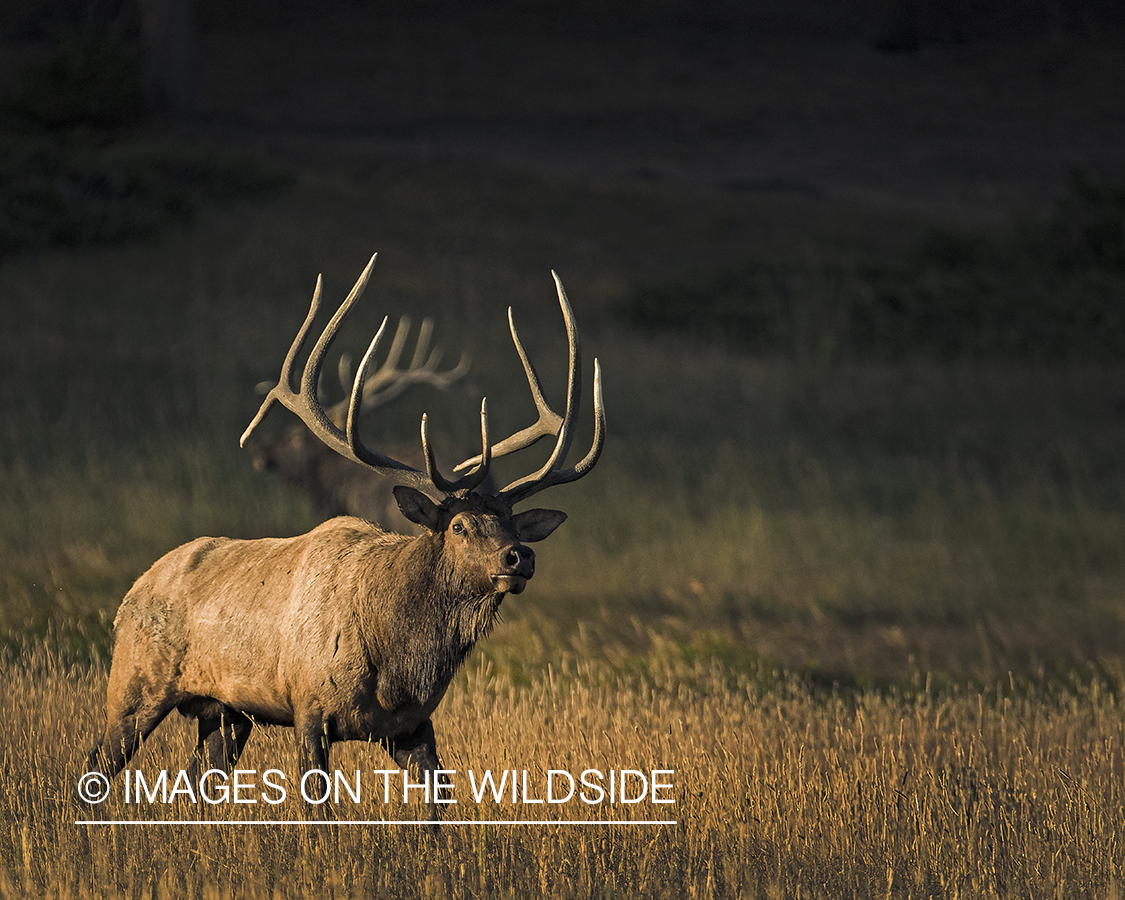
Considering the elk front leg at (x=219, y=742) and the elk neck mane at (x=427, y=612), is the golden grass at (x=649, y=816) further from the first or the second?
the elk neck mane at (x=427, y=612)

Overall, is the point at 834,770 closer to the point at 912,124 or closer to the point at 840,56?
the point at 912,124

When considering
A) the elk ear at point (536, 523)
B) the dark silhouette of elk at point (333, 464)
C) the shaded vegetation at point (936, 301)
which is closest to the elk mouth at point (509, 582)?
the elk ear at point (536, 523)

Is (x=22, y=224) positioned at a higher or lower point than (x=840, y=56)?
lower

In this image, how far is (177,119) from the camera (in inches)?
1428

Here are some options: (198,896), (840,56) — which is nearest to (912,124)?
(840,56)

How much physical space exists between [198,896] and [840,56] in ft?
141

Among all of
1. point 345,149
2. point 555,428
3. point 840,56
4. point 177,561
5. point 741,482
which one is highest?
point 840,56

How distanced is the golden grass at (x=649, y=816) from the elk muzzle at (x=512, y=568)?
103cm

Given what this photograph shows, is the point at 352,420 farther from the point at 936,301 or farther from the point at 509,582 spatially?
the point at 936,301

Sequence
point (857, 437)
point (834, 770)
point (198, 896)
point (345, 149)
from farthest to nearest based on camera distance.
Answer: point (345, 149)
point (857, 437)
point (834, 770)
point (198, 896)

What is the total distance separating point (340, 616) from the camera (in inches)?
246

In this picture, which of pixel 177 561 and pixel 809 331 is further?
pixel 809 331

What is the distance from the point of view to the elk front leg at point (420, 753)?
20.6 feet

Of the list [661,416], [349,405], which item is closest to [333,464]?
[349,405]
